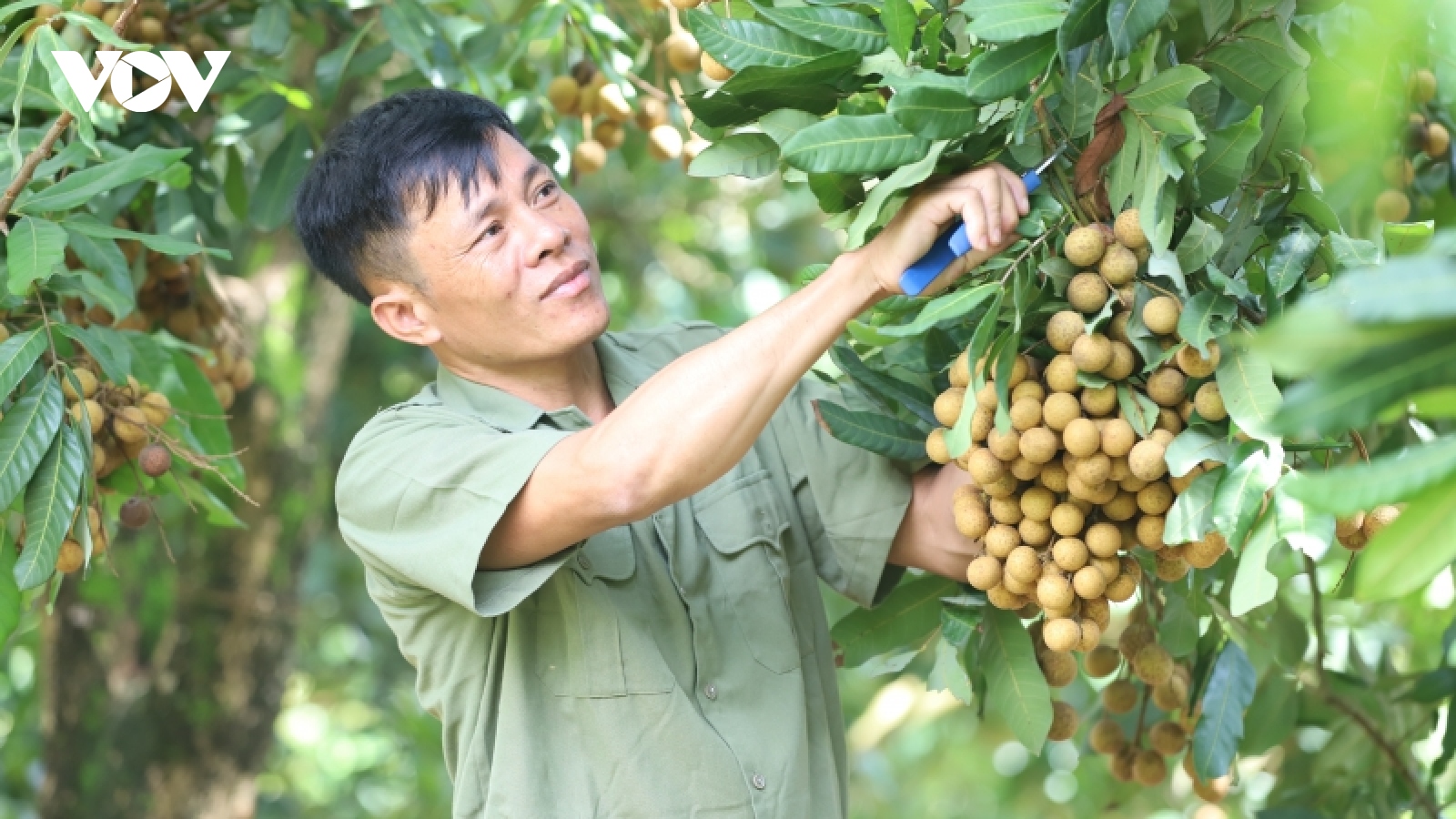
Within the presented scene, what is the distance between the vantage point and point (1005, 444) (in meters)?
1.44

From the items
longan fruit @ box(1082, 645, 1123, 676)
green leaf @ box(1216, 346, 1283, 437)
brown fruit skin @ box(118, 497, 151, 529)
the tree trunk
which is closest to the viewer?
green leaf @ box(1216, 346, 1283, 437)

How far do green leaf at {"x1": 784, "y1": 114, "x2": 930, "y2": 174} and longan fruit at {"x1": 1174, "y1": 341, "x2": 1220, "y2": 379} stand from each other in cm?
29

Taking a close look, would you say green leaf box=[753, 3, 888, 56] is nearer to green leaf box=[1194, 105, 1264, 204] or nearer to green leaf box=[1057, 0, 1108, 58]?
green leaf box=[1057, 0, 1108, 58]

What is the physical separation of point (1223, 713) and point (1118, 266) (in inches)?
29.3

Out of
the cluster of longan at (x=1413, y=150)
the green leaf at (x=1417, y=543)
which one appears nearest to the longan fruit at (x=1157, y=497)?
the green leaf at (x=1417, y=543)

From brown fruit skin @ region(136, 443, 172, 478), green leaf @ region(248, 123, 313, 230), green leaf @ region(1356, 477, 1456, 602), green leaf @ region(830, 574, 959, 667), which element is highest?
green leaf @ region(1356, 477, 1456, 602)

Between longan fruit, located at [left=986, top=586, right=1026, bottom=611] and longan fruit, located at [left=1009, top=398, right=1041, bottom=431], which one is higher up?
longan fruit, located at [left=1009, top=398, right=1041, bottom=431]

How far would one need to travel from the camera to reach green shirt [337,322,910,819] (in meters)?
1.65

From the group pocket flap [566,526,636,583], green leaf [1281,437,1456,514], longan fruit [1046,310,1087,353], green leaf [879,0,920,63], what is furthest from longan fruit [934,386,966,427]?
green leaf [1281,437,1456,514]

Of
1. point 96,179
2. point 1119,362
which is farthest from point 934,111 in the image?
point 96,179

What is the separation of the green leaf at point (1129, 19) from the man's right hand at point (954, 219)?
152 millimetres

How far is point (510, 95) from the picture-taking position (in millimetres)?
2482

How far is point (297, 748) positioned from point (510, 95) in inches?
165

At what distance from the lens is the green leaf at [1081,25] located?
1.29 metres
